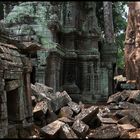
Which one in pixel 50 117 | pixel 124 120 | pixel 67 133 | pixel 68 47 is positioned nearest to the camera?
pixel 67 133

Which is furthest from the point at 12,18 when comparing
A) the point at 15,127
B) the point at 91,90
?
the point at 15,127

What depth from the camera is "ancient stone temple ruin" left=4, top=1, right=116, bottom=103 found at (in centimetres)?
1686

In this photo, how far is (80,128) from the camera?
356 inches

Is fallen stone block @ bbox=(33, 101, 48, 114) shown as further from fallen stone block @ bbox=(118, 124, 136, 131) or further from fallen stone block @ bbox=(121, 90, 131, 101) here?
fallen stone block @ bbox=(121, 90, 131, 101)

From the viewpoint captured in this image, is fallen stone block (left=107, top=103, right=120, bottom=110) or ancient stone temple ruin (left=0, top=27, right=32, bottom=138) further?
fallen stone block (left=107, top=103, right=120, bottom=110)

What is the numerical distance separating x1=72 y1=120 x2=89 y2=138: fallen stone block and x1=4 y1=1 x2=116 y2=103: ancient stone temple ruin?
7.50m

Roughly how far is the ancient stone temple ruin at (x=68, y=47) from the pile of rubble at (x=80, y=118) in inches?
183

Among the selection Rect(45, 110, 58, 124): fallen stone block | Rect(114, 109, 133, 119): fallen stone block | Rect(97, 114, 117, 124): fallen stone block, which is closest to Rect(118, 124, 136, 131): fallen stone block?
Rect(97, 114, 117, 124): fallen stone block

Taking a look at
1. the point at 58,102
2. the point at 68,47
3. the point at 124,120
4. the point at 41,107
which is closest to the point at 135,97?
the point at 124,120

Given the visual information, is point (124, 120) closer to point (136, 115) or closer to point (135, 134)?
point (136, 115)

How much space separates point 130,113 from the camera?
35.3 feet

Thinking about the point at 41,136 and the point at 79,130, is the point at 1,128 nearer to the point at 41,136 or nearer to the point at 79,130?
the point at 41,136

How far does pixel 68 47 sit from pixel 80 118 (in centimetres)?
1008

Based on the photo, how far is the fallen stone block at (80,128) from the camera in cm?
894
